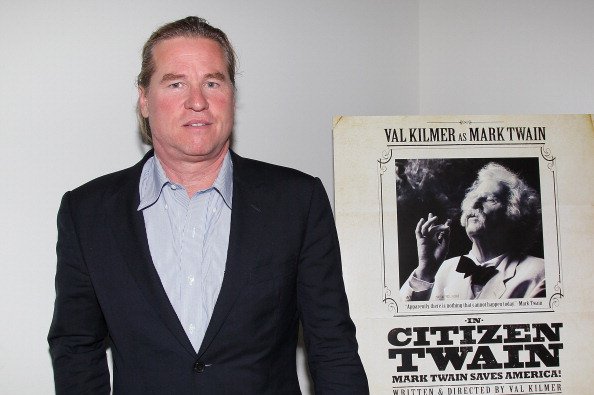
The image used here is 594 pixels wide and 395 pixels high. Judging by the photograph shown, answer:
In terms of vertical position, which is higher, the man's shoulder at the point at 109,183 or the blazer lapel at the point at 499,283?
the man's shoulder at the point at 109,183

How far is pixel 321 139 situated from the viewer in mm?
2066

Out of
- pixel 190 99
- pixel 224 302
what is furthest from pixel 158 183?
pixel 224 302

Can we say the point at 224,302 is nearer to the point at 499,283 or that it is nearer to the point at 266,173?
the point at 266,173

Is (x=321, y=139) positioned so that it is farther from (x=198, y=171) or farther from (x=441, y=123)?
(x=198, y=171)

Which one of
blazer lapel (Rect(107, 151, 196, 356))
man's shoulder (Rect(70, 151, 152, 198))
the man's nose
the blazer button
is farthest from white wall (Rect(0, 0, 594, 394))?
the blazer button

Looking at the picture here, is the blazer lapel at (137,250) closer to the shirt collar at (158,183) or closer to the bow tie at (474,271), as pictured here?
the shirt collar at (158,183)

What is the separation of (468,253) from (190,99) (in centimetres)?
84

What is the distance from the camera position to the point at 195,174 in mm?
1455

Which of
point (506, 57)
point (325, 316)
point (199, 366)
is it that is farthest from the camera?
point (506, 57)

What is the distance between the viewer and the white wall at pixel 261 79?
5.00 feet

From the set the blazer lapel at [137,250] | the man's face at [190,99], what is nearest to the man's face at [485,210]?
the man's face at [190,99]

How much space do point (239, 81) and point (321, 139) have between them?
35cm

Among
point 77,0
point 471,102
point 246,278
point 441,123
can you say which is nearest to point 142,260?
point 246,278

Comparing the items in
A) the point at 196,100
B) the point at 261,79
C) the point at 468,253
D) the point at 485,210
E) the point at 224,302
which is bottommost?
the point at 224,302
